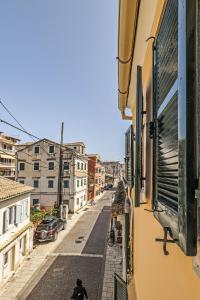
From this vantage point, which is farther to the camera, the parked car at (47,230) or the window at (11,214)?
the parked car at (47,230)

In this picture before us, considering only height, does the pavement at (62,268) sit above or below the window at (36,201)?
below

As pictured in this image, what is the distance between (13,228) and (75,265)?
4160 mm

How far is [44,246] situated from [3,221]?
22.6 feet

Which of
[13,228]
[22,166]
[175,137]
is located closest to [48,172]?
[22,166]

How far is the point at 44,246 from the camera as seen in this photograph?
61.4 feet

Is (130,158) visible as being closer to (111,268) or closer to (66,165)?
(111,268)

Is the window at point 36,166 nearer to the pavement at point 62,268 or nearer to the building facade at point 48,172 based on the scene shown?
the building facade at point 48,172

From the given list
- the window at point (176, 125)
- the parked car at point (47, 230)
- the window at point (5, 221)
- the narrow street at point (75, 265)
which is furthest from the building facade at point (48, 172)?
the window at point (176, 125)

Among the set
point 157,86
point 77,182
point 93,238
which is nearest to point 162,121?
point 157,86

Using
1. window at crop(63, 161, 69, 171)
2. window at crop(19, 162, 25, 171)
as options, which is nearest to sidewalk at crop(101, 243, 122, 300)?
window at crop(63, 161, 69, 171)

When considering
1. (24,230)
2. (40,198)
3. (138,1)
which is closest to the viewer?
(138,1)

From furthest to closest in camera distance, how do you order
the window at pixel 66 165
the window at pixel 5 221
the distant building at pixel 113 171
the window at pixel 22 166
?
the distant building at pixel 113 171
the window at pixel 22 166
the window at pixel 66 165
the window at pixel 5 221

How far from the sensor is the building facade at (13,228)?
41.4 ft

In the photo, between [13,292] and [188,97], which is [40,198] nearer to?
[13,292]
